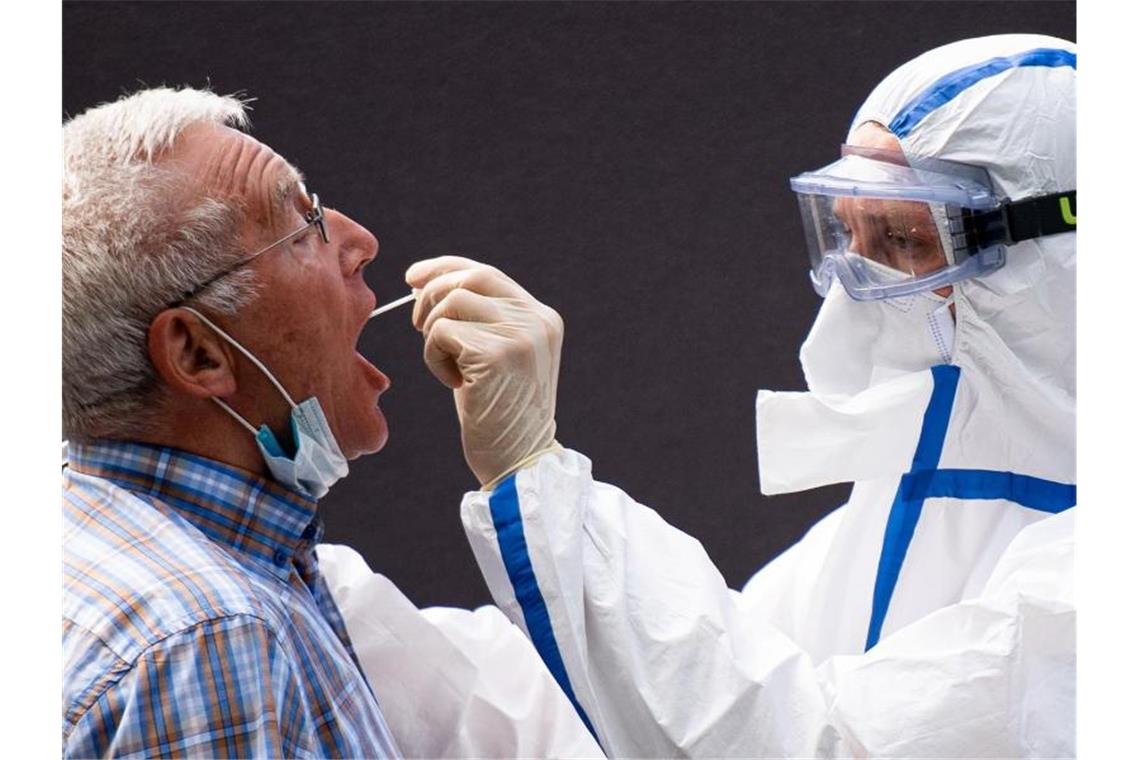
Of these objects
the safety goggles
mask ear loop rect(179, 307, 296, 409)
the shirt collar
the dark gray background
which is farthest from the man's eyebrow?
the dark gray background

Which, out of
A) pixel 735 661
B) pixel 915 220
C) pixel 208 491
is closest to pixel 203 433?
pixel 208 491

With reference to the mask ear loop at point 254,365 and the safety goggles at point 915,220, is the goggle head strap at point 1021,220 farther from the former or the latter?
the mask ear loop at point 254,365

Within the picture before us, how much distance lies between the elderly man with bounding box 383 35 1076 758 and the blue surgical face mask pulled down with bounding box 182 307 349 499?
177mm

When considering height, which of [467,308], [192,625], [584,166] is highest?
[584,166]

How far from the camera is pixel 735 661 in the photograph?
164 cm

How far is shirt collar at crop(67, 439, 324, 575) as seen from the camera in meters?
1.40

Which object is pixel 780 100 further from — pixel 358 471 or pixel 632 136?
pixel 358 471

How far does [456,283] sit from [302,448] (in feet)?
0.93

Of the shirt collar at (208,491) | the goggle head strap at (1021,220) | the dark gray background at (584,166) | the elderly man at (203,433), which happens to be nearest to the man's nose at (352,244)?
the elderly man at (203,433)

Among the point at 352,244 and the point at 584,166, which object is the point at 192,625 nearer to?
the point at 352,244

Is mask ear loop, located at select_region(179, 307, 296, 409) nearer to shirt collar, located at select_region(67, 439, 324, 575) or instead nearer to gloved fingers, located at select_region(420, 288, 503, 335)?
shirt collar, located at select_region(67, 439, 324, 575)

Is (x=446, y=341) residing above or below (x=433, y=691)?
above

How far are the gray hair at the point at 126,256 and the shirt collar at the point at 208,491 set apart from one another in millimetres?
25

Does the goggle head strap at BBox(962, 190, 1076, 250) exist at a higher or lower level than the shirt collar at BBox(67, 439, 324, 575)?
higher
